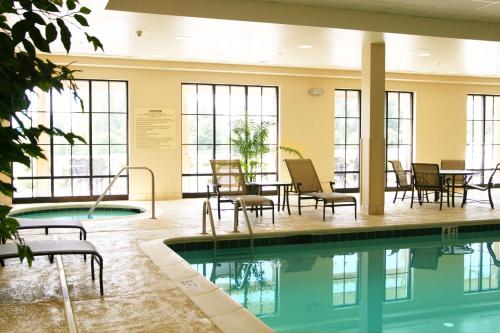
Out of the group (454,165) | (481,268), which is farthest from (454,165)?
(481,268)

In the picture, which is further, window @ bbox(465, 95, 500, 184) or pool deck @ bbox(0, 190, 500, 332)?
window @ bbox(465, 95, 500, 184)

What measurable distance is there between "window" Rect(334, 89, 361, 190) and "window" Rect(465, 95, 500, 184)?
3.68 meters

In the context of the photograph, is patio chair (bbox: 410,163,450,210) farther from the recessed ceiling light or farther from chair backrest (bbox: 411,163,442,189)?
the recessed ceiling light

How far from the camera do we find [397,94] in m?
15.1

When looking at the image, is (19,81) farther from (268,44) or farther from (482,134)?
(482,134)

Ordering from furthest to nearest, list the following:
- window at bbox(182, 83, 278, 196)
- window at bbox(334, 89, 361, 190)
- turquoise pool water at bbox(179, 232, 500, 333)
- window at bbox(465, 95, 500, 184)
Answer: window at bbox(465, 95, 500, 184) → window at bbox(334, 89, 361, 190) → window at bbox(182, 83, 278, 196) → turquoise pool water at bbox(179, 232, 500, 333)

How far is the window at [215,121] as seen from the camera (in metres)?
12.9

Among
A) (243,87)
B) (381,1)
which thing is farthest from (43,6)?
(243,87)

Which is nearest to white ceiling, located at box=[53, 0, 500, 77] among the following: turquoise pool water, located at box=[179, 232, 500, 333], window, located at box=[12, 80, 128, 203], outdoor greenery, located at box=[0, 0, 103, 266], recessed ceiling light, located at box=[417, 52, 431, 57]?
recessed ceiling light, located at box=[417, 52, 431, 57]

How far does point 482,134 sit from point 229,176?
30.9 ft

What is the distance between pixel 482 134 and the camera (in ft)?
52.3

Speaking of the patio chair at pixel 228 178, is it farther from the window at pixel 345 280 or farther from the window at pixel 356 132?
the window at pixel 356 132

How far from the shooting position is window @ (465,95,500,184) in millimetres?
15789

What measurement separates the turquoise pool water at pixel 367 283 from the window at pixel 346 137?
5728 mm
